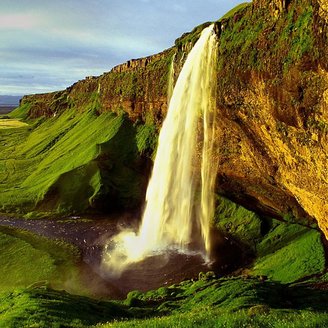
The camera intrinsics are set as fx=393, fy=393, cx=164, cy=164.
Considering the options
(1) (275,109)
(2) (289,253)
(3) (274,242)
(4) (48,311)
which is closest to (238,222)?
(3) (274,242)

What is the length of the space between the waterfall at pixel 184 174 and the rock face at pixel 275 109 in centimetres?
223

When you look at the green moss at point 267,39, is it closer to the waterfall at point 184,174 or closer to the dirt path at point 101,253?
the waterfall at point 184,174

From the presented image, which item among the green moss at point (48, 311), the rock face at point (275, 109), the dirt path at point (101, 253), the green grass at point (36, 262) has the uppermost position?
the rock face at point (275, 109)

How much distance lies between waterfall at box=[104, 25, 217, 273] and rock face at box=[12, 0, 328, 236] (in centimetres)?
223

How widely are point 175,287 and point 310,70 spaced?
73.4 feet

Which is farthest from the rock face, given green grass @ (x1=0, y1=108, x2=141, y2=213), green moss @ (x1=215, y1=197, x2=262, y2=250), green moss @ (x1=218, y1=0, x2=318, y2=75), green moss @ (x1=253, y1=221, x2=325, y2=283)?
green grass @ (x1=0, y1=108, x2=141, y2=213)

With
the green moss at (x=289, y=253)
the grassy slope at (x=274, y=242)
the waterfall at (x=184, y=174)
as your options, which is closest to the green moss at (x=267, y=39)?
the waterfall at (x=184, y=174)

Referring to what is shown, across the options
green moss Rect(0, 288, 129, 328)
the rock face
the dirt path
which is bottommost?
the dirt path

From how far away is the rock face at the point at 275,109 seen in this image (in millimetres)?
33781

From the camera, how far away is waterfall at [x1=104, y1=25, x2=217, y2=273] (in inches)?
1964

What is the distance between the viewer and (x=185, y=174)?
57.2 m

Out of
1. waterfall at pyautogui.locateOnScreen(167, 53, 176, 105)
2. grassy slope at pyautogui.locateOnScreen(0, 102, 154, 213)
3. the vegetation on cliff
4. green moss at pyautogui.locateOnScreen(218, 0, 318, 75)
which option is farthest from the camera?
grassy slope at pyautogui.locateOnScreen(0, 102, 154, 213)

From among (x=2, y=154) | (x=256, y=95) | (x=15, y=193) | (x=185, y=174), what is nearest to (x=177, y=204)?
(x=185, y=174)

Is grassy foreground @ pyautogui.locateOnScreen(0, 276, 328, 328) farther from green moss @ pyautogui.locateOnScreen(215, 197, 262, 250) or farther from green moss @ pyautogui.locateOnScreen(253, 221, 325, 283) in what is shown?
green moss @ pyautogui.locateOnScreen(215, 197, 262, 250)
